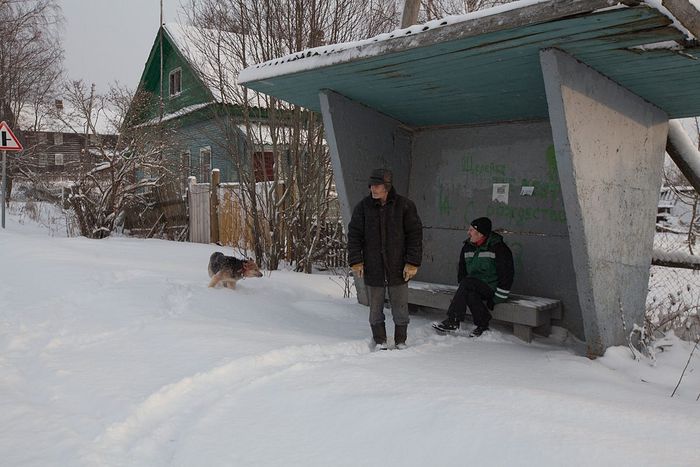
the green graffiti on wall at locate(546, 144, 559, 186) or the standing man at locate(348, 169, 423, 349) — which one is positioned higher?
the green graffiti on wall at locate(546, 144, 559, 186)

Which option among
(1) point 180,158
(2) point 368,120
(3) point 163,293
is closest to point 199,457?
(3) point 163,293

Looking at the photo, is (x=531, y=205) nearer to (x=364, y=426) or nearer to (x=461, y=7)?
(x=364, y=426)

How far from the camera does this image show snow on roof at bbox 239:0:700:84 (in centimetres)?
370

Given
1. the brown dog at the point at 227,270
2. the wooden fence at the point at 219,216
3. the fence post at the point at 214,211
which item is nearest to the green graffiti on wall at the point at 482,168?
the brown dog at the point at 227,270

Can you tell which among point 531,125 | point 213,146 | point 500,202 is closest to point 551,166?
point 531,125

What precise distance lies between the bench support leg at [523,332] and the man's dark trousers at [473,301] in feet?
0.97

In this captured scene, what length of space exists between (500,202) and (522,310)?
1632 mm

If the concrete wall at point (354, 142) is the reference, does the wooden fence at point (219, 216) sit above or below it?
below

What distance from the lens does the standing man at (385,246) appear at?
15.2ft

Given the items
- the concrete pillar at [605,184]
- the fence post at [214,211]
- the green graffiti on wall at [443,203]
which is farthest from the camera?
the fence post at [214,211]

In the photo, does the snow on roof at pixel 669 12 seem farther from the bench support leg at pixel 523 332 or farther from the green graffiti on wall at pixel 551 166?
the bench support leg at pixel 523 332

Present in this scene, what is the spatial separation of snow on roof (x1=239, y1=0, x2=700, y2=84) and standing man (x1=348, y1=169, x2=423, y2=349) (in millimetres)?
1076

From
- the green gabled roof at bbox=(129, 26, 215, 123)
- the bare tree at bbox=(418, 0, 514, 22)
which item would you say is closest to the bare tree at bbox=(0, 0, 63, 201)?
the green gabled roof at bbox=(129, 26, 215, 123)

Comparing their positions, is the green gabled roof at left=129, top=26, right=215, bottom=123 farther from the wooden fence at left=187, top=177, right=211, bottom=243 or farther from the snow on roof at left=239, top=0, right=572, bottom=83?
the snow on roof at left=239, top=0, right=572, bottom=83
